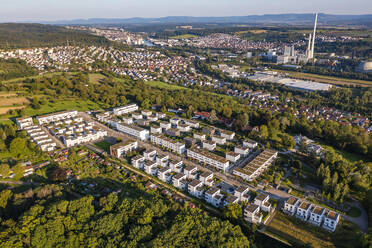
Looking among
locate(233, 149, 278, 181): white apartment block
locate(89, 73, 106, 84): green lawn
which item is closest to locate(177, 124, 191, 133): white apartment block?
locate(233, 149, 278, 181): white apartment block

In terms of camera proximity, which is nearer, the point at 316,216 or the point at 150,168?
the point at 316,216

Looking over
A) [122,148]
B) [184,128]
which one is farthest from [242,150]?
[122,148]

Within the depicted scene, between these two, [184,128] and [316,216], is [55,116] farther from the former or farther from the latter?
[316,216]

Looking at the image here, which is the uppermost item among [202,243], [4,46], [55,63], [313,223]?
[4,46]

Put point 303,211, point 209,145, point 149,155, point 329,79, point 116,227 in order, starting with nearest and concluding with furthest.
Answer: point 116,227 < point 303,211 < point 149,155 < point 209,145 < point 329,79

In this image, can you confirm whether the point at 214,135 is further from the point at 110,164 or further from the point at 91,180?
the point at 91,180

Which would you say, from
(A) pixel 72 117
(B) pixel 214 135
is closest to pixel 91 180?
(B) pixel 214 135

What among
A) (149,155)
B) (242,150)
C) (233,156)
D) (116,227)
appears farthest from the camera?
(242,150)
